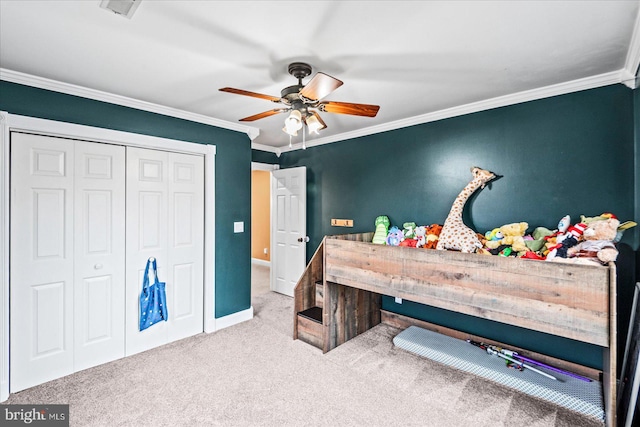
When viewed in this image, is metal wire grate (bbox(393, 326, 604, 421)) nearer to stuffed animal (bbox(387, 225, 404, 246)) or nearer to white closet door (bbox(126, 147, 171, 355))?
stuffed animal (bbox(387, 225, 404, 246))

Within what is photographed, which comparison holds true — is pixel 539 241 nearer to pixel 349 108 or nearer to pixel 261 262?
pixel 349 108

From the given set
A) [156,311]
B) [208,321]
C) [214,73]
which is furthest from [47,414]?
[214,73]

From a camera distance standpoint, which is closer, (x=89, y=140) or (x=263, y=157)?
(x=89, y=140)

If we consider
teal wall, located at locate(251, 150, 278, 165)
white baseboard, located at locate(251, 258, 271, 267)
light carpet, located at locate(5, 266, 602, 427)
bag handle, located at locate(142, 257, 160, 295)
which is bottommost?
light carpet, located at locate(5, 266, 602, 427)

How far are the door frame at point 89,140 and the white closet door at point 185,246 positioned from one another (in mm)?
64

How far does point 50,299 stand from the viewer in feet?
7.90

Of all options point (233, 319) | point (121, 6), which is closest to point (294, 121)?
point (121, 6)

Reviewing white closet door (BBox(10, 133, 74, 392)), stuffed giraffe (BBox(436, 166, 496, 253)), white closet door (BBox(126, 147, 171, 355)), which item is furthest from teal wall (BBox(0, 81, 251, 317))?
stuffed giraffe (BBox(436, 166, 496, 253))

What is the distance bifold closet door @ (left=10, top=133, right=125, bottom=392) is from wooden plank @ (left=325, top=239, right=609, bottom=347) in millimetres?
2100

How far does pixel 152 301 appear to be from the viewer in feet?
9.61

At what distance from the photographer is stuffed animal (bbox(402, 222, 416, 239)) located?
10.3 feet

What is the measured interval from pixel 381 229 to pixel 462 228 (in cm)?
97

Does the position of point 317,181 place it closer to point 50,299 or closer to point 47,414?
point 50,299

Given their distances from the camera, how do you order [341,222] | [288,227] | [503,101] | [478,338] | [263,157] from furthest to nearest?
[263,157]
[288,227]
[341,222]
[478,338]
[503,101]
